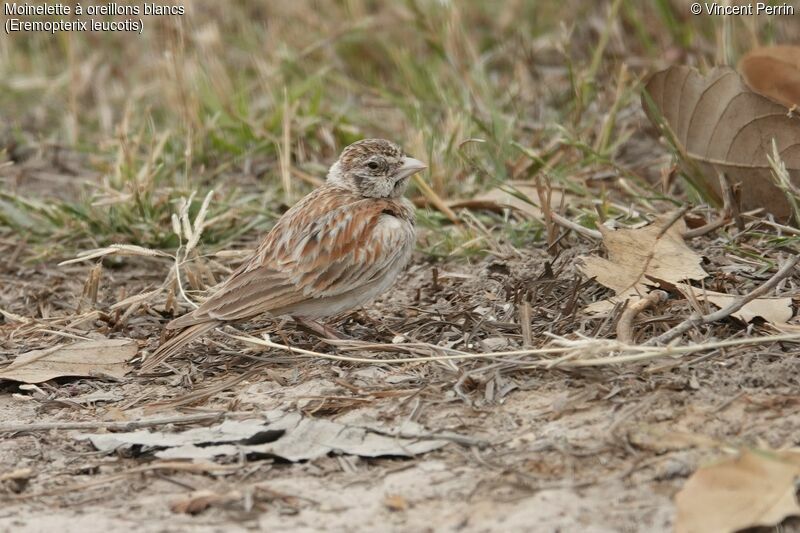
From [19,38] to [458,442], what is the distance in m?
6.80

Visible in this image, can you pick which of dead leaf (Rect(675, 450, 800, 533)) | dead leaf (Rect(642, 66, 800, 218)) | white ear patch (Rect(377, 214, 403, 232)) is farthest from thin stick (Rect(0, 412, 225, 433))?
dead leaf (Rect(642, 66, 800, 218))

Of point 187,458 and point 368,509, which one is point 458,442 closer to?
point 368,509

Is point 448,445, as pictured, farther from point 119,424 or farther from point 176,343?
point 176,343

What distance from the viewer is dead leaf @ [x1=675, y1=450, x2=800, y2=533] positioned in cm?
306

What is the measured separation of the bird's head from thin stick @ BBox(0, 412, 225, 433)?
5.60 ft

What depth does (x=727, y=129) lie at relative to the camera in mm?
5375

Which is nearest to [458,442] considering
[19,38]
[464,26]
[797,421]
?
[797,421]

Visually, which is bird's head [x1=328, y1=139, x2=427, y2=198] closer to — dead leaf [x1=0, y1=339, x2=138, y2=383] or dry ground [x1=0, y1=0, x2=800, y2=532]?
dry ground [x1=0, y1=0, x2=800, y2=532]

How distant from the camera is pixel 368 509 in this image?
11.0 feet

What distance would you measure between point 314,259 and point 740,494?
2.29 metres

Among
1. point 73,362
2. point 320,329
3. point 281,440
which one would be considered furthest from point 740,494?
point 73,362

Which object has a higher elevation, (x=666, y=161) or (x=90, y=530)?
(x=666, y=161)

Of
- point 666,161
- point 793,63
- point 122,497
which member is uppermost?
point 793,63

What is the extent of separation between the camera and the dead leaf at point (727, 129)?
523cm
